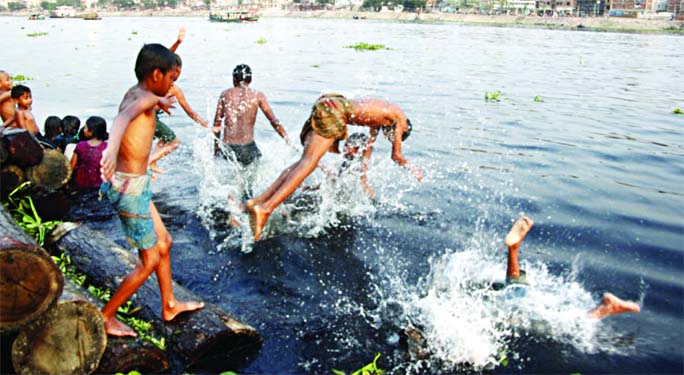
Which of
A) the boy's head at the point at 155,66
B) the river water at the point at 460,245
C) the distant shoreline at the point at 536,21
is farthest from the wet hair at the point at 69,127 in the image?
the distant shoreline at the point at 536,21

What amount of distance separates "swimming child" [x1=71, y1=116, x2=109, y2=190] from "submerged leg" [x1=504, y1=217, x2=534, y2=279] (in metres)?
6.17

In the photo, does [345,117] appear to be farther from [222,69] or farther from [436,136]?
[222,69]

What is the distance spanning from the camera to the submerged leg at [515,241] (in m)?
5.24

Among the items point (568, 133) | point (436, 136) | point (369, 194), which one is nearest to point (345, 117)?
point (369, 194)

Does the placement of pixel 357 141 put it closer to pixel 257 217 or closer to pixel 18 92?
pixel 257 217

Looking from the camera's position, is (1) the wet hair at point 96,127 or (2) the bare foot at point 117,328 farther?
(1) the wet hair at point 96,127

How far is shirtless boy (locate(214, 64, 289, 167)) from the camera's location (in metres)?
8.28

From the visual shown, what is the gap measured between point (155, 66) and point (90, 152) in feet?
15.9

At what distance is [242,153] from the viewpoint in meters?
8.50

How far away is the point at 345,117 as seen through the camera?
20.7 feet

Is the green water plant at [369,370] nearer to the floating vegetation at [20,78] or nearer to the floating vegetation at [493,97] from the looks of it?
the floating vegetation at [493,97]

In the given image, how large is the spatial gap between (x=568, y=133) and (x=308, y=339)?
34.4 ft

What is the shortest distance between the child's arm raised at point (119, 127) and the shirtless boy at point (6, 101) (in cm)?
611

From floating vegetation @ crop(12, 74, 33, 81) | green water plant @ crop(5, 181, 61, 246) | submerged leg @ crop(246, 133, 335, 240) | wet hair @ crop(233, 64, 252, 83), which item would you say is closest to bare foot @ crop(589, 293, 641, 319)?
submerged leg @ crop(246, 133, 335, 240)
